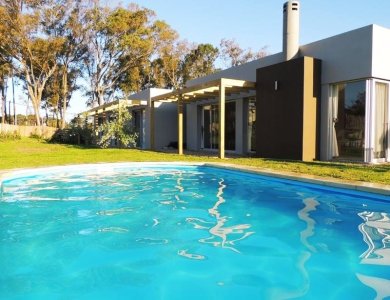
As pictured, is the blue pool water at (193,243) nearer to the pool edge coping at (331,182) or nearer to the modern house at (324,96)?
the pool edge coping at (331,182)

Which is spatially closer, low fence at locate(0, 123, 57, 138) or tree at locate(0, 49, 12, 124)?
low fence at locate(0, 123, 57, 138)

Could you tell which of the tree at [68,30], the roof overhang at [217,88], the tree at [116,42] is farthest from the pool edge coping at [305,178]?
the tree at [68,30]

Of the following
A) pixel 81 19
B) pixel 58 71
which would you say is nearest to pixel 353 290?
pixel 81 19

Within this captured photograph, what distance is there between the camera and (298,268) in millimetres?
3229

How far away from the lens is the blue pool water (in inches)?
112

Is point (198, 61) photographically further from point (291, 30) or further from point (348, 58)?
point (348, 58)

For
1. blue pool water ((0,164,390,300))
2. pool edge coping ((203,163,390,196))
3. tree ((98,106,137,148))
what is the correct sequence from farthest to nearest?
tree ((98,106,137,148)) → pool edge coping ((203,163,390,196)) → blue pool water ((0,164,390,300))

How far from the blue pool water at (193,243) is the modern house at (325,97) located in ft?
13.6

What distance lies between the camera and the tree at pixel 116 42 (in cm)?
2756

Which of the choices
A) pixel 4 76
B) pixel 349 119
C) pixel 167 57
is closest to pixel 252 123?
pixel 349 119

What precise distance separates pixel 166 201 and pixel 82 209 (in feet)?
4.63

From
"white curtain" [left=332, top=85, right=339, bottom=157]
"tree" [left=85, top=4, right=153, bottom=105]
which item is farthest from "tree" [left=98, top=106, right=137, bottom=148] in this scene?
"tree" [left=85, top=4, right=153, bottom=105]

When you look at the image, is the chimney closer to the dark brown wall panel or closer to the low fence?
the dark brown wall panel

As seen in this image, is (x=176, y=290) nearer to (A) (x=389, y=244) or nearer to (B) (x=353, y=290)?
(B) (x=353, y=290)
